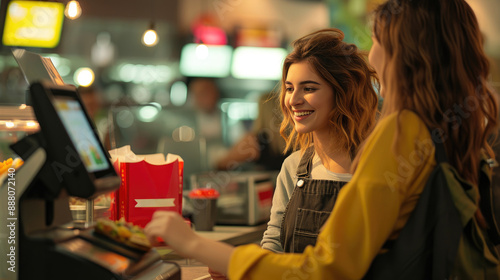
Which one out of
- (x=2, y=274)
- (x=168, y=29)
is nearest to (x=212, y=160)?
(x=168, y=29)

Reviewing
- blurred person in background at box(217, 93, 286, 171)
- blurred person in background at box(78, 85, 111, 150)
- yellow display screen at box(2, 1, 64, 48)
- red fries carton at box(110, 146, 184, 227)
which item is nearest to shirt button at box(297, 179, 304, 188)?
red fries carton at box(110, 146, 184, 227)

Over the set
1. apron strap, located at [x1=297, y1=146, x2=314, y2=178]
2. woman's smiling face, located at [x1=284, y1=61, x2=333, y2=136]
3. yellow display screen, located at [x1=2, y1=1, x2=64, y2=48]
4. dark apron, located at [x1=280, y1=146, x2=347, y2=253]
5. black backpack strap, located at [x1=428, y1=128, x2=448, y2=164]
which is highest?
yellow display screen, located at [x1=2, y1=1, x2=64, y2=48]

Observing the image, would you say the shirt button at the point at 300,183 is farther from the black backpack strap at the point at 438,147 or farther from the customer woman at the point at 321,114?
the black backpack strap at the point at 438,147

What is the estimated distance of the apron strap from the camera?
202cm

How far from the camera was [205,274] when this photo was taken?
1.96 m

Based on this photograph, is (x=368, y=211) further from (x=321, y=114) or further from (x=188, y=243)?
(x=321, y=114)

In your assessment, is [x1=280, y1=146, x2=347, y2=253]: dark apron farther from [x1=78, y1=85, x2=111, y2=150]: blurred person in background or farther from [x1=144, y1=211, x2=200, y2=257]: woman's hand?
[x1=78, y1=85, x2=111, y2=150]: blurred person in background

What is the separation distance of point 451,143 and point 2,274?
1.05 m

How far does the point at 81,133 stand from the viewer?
1.30 meters

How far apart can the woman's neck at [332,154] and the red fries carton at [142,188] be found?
51 cm

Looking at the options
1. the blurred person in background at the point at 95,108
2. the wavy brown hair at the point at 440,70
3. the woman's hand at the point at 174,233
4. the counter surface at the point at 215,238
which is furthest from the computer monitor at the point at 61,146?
the blurred person in background at the point at 95,108

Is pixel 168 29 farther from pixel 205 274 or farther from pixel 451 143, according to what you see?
pixel 451 143

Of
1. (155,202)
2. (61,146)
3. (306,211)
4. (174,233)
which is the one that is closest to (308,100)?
(306,211)

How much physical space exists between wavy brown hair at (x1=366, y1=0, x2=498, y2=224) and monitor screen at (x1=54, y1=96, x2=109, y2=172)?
0.65m
